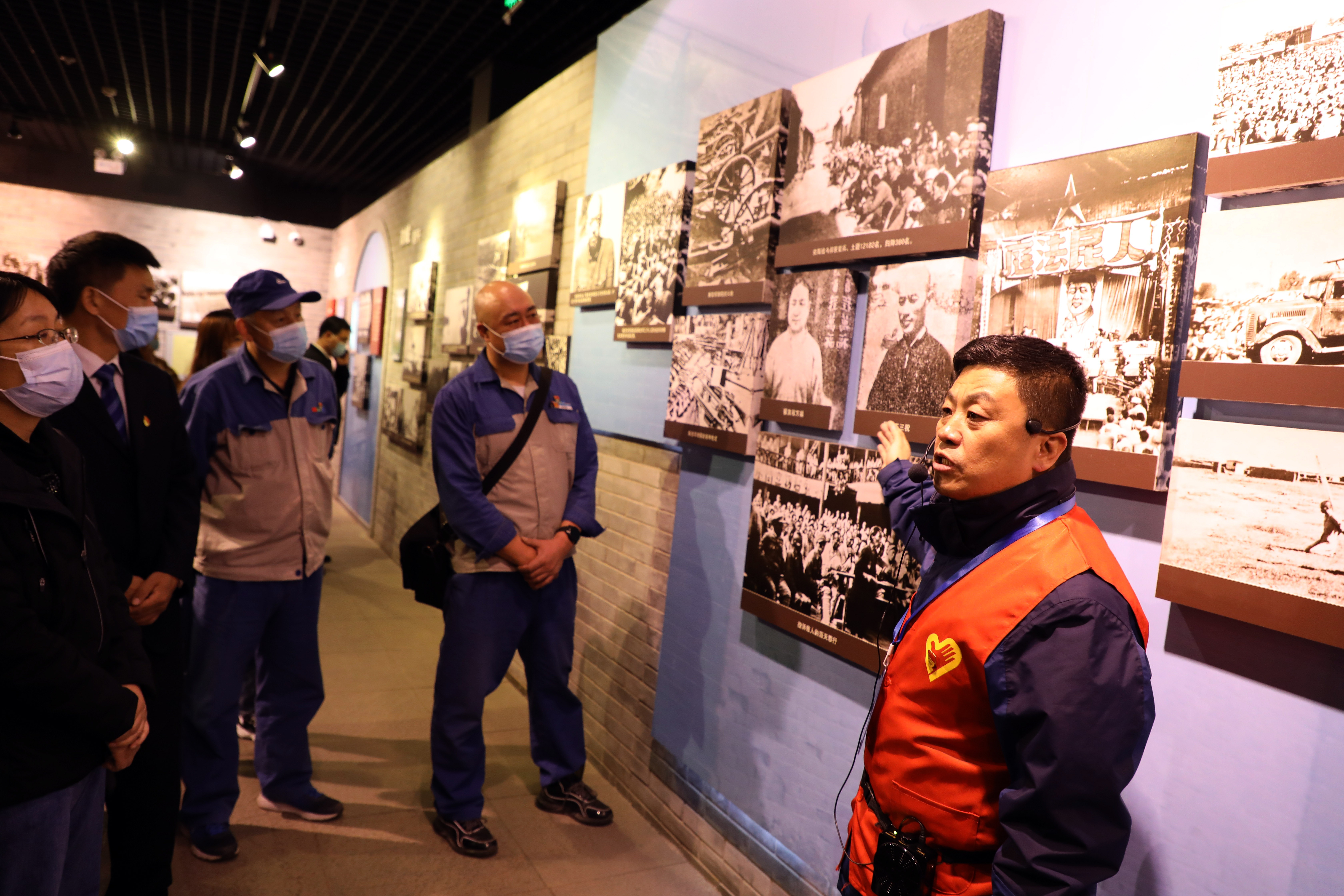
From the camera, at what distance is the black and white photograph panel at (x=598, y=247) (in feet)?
12.8

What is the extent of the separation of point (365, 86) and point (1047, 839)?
861cm

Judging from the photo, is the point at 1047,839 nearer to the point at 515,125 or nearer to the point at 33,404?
the point at 33,404

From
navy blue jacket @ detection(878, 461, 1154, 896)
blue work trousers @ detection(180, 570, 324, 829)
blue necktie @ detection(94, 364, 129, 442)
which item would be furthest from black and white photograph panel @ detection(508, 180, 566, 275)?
navy blue jacket @ detection(878, 461, 1154, 896)

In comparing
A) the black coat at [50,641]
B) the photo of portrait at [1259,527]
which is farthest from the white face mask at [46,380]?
the photo of portrait at [1259,527]

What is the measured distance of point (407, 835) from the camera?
311 centimetres

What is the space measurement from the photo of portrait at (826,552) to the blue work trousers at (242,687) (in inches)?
66.6

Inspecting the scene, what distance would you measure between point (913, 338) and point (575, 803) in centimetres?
228

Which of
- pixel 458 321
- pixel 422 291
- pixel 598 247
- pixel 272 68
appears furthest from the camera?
pixel 422 291

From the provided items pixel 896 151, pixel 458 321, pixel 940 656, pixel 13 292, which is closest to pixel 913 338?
pixel 896 151

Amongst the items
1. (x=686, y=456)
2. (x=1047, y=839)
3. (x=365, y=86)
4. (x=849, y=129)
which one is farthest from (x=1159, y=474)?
(x=365, y=86)

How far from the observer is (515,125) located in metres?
5.52

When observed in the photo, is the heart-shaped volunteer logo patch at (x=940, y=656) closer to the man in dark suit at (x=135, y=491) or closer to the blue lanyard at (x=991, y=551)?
the blue lanyard at (x=991, y=551)
